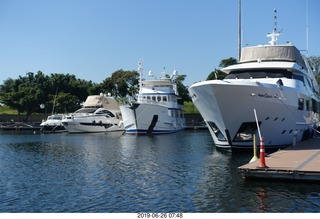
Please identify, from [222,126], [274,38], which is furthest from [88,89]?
[222,126]

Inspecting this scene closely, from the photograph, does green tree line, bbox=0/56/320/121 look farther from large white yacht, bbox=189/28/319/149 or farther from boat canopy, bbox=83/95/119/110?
large white yacht, bbox=189/28/319/149

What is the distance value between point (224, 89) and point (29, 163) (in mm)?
11308

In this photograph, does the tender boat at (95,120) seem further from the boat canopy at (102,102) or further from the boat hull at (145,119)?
the boat hull at (145,119)

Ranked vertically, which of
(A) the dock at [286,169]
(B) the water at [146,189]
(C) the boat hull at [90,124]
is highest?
(C) the boat hull at [90,124]

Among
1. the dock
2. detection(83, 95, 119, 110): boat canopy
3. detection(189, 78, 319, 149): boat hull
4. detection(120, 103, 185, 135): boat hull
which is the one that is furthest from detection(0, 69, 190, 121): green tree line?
the dock

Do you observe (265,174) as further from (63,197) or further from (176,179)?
(63,197)

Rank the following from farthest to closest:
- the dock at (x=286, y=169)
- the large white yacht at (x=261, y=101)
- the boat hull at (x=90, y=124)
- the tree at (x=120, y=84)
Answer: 1. the tree at (x=120, y=84)
2. the boat hull at (x=90, y=124)
3. the large white yacht at (x=261, y=101)
4. the dock at (x=286, y=169)

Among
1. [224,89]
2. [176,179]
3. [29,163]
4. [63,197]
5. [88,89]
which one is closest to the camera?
[63,197]

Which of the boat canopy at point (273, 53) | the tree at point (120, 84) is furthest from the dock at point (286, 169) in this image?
the tree at point (120, 84)

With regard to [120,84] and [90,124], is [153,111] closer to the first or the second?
[90,124]

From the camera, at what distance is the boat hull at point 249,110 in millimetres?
21172

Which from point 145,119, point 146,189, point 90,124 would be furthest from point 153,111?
point 146,189

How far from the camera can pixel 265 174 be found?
14.7 meters

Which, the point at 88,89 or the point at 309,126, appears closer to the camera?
the point at 309,126
